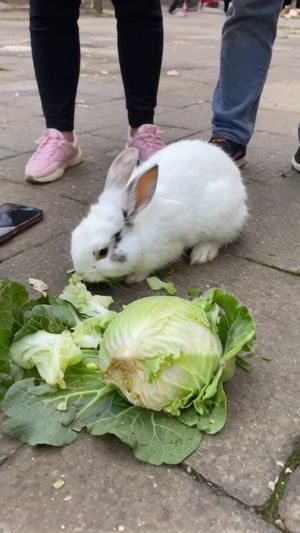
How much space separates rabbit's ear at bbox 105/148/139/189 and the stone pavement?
352mm

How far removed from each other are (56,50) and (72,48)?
0.09 m

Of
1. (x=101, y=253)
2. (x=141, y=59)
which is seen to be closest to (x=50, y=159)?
(x=141, y=59)

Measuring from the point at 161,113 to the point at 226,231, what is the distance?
2522 mm

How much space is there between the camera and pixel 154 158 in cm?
237

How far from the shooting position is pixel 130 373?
4.37ft

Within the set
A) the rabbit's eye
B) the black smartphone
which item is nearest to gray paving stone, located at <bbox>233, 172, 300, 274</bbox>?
the rabbit's eye

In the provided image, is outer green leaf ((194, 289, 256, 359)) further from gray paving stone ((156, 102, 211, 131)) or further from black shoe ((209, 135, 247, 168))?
gray paving stone ((156, 102, 211, 131))

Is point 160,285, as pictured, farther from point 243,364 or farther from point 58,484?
point 58,484

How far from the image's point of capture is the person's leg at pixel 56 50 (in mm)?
→ 2756

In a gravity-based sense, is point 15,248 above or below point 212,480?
below

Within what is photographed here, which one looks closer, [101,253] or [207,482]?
[207,482]

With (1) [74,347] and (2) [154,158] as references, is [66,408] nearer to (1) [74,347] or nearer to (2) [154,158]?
(1) [74,347]

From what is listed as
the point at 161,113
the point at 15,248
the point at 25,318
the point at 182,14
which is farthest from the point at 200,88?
the point at 182,14

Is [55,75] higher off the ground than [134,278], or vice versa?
[55,75]
